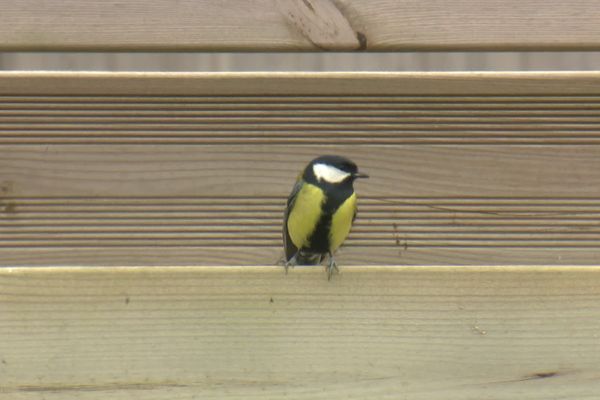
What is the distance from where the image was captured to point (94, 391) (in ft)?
5.01

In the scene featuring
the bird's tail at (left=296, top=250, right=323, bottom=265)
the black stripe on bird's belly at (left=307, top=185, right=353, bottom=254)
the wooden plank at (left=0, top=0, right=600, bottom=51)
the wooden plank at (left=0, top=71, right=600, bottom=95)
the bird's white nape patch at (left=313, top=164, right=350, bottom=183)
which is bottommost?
the bird's tail at (left=296, top=250, right=323, bottom=265)

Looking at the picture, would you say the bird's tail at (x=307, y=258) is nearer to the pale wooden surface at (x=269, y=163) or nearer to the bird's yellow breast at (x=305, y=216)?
the bird's yellow breast at (x=305, y=216)

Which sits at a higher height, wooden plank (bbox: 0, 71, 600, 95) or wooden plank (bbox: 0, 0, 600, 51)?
wooden plank (bbox: 0, 0, 600, 51)

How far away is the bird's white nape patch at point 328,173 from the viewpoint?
8.39ft

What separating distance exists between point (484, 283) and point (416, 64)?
1.08 metres

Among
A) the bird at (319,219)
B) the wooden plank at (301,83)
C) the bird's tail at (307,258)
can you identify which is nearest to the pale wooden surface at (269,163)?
the wooden plank at (301,83)

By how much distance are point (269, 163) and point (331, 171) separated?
65 centimetres

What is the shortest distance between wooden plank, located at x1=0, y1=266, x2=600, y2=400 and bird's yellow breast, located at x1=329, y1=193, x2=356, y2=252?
146cm

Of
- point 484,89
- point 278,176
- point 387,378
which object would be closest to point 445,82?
point 484,89

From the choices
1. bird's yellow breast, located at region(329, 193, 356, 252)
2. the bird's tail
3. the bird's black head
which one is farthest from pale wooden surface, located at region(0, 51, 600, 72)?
the bird's tail

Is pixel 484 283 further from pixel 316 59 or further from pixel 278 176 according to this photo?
pixel 316 59

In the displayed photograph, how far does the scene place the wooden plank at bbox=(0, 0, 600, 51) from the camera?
205 centimetres

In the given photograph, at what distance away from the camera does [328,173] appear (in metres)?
2.78

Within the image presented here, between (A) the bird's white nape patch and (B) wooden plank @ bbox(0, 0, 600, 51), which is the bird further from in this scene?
(B) wooden plank @ bbox(0, 0, 600, 51)
